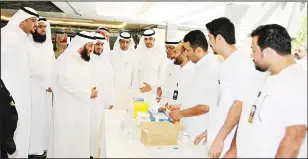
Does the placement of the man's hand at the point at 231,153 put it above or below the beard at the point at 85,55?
below

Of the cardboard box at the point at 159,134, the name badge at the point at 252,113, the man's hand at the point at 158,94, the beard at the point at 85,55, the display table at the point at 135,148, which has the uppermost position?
the beard at the point at 85,55

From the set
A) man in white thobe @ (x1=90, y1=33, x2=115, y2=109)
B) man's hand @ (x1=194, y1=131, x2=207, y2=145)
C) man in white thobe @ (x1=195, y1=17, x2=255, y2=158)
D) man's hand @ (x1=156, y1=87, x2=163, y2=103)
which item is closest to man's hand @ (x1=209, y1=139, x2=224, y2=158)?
man in white thobe @ (x1=195, y1=17, x2=255, y2=158)

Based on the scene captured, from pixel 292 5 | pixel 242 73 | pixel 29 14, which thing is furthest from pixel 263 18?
pixel 29 14

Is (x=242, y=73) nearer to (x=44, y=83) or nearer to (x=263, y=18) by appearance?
(x=263, y=18)

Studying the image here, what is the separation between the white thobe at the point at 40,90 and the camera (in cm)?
278

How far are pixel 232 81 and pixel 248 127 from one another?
298 millimetres

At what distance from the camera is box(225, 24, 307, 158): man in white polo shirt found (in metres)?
1.17

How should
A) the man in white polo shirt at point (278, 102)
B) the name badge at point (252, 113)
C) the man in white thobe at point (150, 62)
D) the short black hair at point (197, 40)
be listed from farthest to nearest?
the man in white thobe at point (150, 62)
the short black hair at point (197, 40)
the name badge at point (252, 113)
the man in white polo shirt at point (278, 102)

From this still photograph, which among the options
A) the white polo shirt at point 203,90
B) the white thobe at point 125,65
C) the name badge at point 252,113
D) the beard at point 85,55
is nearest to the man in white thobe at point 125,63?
the white thobe at point 125,65

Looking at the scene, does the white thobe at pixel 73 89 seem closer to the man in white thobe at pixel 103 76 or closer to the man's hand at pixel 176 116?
the man in white thobe at pixel 103 76

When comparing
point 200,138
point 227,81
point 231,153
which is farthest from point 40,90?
point 231,153

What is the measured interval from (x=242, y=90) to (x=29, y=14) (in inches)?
68.5

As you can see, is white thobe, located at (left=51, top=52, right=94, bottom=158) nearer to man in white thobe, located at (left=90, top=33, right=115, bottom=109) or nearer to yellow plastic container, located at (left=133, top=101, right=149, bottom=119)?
man in white thobe, located at (left=90, top=33, right=115, bottom=109)

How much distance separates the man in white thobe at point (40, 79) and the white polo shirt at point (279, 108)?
2.09 m
